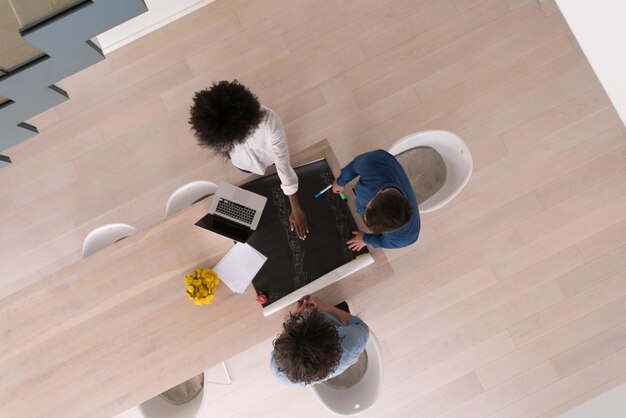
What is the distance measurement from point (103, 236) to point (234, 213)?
2.89 feet

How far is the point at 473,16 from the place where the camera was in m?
2.83

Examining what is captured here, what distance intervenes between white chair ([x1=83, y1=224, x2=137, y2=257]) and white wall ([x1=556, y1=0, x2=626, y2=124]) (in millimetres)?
2402

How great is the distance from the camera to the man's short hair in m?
1.70

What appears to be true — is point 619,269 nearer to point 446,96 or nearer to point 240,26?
point 446,96

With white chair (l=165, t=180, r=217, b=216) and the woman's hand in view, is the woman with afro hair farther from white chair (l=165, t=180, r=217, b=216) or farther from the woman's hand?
white chair (l=165, t=180, r=217, b=216)

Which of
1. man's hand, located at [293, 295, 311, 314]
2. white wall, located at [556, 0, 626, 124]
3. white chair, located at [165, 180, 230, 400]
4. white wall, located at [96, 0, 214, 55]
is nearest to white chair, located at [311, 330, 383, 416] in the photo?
man's hand, located at [293, 295, 311, 314]

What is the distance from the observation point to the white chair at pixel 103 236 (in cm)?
221

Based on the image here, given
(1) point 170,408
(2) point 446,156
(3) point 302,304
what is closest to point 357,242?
(3) point 302,304

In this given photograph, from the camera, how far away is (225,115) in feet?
5.13

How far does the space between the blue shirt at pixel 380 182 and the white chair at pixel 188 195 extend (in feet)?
2.55

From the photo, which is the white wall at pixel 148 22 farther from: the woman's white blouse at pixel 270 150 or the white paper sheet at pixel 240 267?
the white paper sheet at pixel 240 267

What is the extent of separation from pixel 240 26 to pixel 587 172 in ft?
8.38

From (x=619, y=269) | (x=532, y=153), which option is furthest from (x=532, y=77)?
(x=619, y=269)

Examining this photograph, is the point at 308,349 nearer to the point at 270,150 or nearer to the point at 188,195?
the point at 270,150
